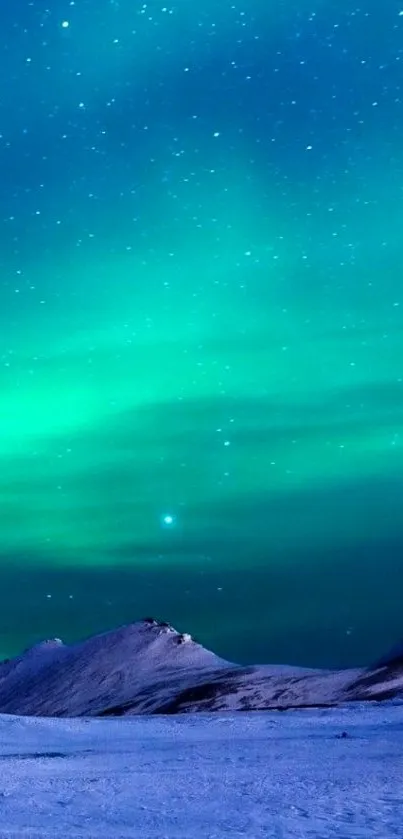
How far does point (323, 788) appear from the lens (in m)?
9.88

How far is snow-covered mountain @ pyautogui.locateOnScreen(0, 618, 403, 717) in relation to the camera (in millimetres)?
39094

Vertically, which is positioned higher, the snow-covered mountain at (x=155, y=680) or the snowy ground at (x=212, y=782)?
the snow-covered mountain at (x=155, y=680)

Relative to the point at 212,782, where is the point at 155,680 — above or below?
above

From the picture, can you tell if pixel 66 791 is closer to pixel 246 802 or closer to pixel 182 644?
pixel 246 802

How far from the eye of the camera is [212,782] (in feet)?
35.0

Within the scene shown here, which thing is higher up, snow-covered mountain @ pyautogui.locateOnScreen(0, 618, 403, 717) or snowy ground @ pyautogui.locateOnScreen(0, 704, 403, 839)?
snow-covered mountain @ pyautogui.locateOnScreen(0, 618, 403, 717)

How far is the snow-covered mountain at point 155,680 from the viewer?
3909cm

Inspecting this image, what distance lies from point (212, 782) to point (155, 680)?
145 feet

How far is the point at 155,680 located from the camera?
176ft

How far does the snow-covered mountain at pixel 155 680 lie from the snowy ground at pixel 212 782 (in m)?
14.7

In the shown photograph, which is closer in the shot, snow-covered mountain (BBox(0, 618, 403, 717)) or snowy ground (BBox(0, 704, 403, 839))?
snowy ground (BBox(0, 704, 403, 839))

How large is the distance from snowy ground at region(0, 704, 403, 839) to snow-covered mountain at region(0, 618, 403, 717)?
48.1ft

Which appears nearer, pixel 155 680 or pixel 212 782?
pixel 212 782

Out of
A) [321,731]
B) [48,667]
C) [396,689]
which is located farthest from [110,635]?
[321,731]
